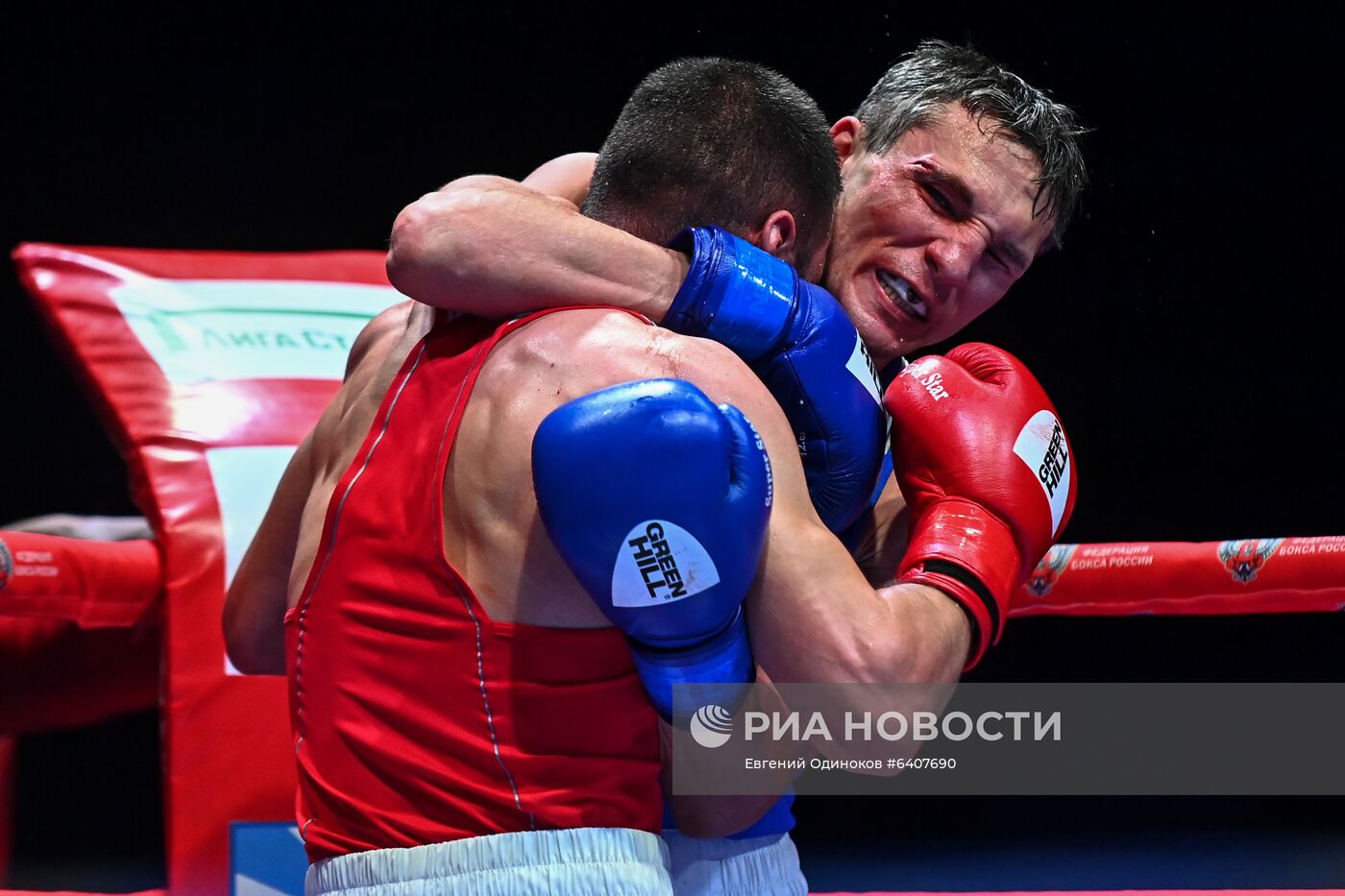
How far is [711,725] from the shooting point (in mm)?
1237

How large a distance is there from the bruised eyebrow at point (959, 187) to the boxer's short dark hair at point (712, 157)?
0.45 metres

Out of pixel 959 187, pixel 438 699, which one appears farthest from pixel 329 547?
pixel 959 187

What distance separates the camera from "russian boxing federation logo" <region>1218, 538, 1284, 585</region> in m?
2.05

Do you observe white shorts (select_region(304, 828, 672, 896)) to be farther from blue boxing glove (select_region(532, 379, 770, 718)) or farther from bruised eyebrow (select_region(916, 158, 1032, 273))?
bruised eyebrow (select_region(916, 158, 1032, 273))

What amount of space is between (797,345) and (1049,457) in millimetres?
376

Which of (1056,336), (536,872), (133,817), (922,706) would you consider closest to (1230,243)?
(1056,336)

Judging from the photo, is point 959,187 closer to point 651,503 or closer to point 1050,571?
point 1050,571

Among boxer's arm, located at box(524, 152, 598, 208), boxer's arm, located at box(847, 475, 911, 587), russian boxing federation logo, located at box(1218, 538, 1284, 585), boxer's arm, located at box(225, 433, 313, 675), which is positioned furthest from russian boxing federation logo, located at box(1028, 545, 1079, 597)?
boxer's arm, located at box(225, 433, 313, 675)

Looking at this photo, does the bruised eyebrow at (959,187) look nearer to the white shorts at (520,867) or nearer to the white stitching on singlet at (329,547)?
the white stitching on singlet at (329,547)

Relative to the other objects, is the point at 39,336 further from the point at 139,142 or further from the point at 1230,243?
the point at 1230,243

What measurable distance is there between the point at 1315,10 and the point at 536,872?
3.45 metres

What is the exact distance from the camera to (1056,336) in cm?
364

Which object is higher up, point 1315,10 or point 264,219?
point 1315,10

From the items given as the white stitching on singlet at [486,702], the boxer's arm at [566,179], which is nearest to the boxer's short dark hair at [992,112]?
the boxer's arm at [566,179]
